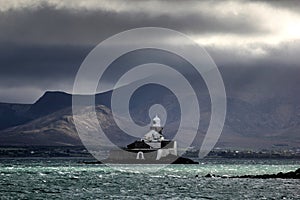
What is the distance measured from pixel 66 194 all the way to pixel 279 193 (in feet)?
81.6

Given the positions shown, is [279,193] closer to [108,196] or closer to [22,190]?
[108,196]

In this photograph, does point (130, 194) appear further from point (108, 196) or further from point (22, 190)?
point (22, 190)

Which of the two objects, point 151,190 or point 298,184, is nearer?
point 151,190

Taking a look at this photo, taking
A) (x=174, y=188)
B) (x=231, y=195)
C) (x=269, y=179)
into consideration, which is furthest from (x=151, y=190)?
(x=269, y=179)

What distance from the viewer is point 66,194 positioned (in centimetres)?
8631

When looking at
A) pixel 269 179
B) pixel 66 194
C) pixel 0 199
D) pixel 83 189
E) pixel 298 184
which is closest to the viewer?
pixel 0 199

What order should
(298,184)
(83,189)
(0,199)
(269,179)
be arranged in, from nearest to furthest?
(0,199) < (83,189) < (298,184) < (269,179)

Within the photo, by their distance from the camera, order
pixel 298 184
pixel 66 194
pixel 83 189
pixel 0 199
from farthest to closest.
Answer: pixel 298 184 → pixel 83 189 → pixel 66 194 → pixel 0 199

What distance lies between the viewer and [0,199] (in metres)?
79.7

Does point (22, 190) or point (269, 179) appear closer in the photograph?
point (22, 190)

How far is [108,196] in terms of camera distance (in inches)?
A: 3317

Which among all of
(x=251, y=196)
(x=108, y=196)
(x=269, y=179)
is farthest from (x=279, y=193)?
(x=269, y=179)

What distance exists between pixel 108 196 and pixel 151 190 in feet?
36.3

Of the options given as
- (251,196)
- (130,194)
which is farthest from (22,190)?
(251,196)
